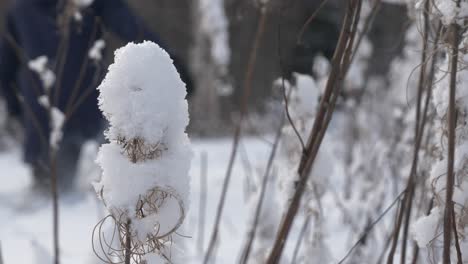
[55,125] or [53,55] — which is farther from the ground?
[53,55]

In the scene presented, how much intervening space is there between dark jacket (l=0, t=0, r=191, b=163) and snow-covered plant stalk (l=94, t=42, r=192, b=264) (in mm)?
2442

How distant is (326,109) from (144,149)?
0.42m

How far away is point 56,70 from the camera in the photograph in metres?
4.08

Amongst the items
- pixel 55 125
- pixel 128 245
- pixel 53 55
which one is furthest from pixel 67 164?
pixel 128 245

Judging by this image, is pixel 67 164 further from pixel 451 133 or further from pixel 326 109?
pixel 451 133

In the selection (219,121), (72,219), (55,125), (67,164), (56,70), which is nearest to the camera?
(55,125)

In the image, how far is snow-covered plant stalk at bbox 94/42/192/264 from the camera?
94 cm

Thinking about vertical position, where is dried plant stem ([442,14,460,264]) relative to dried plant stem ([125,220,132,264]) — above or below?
above

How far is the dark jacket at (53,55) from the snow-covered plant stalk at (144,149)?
244cm

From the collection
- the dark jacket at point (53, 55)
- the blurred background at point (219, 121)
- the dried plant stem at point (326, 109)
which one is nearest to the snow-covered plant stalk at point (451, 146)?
the dried plant stem at point (326, 109)

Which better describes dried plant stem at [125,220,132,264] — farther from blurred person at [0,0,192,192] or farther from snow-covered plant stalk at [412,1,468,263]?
blurred person at [0,0,192,192]

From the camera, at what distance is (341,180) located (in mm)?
5004

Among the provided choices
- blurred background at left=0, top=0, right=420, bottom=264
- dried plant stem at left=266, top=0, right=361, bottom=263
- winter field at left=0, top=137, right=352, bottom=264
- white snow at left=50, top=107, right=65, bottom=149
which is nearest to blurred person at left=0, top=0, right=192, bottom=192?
blurred background at left=0, top=0, right=420, bottom=264

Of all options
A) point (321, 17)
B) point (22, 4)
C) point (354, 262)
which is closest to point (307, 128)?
point (354, 262)
